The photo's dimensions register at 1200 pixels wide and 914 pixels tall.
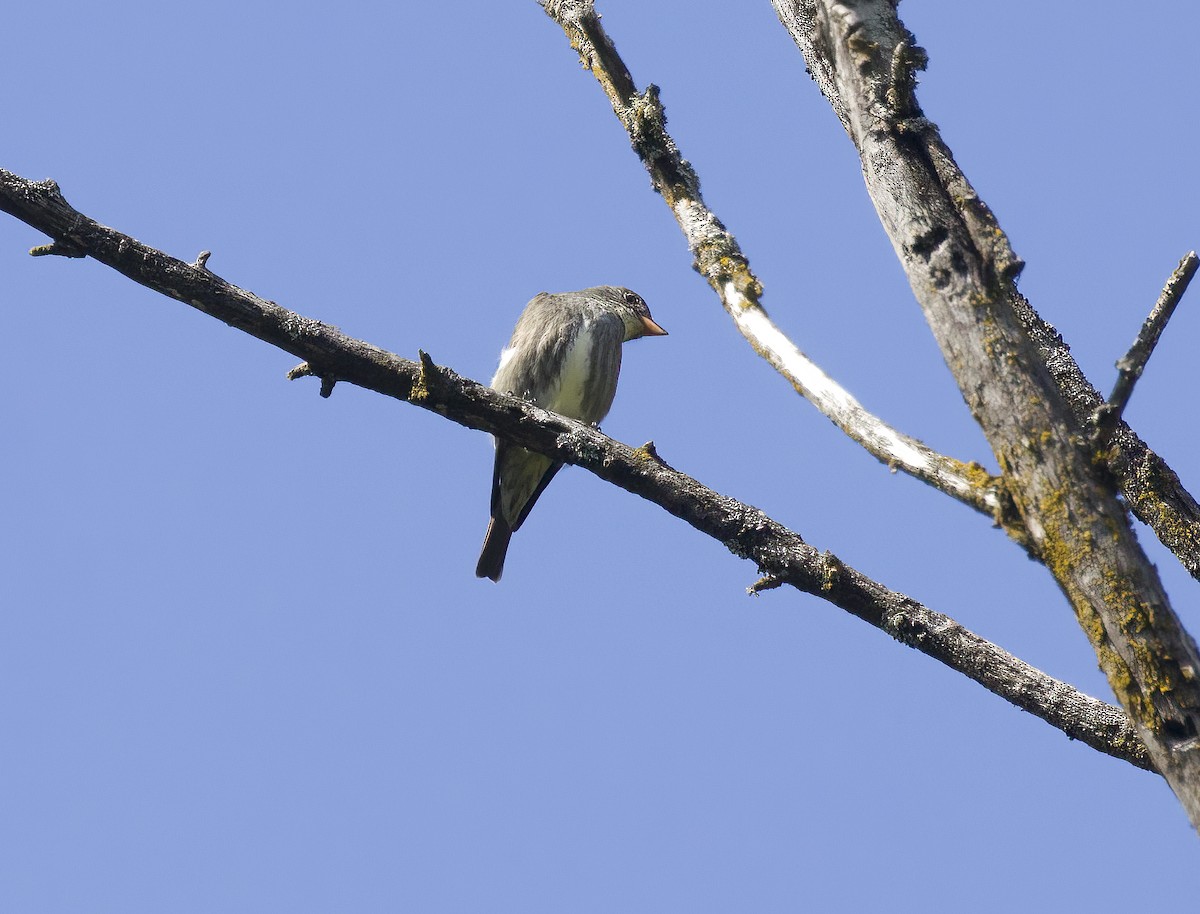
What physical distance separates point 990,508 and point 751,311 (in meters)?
1.47

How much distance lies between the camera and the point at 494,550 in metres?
7.76

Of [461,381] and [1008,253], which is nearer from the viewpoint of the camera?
[1008,253]

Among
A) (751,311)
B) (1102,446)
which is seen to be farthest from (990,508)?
(751,311)

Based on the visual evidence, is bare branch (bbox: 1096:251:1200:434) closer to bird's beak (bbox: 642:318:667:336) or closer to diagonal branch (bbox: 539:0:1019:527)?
diagonal branch (bbox: 539:0:1019:527)

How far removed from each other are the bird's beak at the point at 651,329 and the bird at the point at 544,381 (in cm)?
83

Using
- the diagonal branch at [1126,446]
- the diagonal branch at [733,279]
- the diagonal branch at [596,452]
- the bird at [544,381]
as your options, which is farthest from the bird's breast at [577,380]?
the diagonal branch at [1126,446]

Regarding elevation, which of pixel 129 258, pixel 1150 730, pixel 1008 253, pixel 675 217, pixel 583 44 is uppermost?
pixel 583 44

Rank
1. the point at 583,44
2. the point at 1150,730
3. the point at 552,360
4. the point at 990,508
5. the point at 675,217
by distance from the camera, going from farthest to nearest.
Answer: the point at 552,360
the point at 583,44
the point at 675,217
the point at 990,508
the point at 1150,730

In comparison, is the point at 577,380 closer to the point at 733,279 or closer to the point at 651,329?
the point at 651,329

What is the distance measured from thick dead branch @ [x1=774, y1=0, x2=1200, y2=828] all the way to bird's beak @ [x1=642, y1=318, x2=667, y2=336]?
5090 millimetres

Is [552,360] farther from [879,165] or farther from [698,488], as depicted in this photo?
[879,165]

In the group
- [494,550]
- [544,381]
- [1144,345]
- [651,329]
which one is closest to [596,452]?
[1144,345]

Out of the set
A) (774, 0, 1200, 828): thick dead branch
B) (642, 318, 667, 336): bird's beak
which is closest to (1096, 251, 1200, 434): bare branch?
(774, 0, 1200, 828): thick dead branch

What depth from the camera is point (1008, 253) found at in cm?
334
